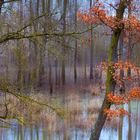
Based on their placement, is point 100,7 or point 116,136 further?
point 116,136

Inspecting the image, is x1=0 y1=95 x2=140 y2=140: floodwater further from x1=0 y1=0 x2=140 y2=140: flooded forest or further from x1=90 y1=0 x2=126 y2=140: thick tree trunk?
x1=90 y1=0 x2=126 y2=140: thick tree trunk

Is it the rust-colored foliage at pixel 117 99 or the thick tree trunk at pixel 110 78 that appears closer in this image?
the rust-colored foliage at pixel 117 99

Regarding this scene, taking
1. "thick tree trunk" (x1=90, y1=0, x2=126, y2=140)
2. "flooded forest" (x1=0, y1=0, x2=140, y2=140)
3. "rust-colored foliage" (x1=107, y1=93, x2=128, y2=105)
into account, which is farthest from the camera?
"thick tree trunk" (x1=90, y1=0, x2=126, y2=140)

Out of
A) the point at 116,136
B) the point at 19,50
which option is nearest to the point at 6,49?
the point at 19,50

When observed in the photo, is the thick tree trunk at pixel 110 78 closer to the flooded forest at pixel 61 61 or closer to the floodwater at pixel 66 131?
the flooded forest at pixel 61 61

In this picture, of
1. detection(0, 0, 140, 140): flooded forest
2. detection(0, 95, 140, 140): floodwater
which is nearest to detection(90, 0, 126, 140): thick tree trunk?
detection(0, 0, 140, 140): flooded forest

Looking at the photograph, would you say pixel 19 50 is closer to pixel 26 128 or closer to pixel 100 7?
pixel 100 7

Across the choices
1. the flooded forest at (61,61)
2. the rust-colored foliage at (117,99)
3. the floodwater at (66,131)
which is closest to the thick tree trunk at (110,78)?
the flooded forest at (61,61)

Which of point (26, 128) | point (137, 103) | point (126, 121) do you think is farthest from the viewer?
point (137, 103)

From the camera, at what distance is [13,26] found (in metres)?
8.59

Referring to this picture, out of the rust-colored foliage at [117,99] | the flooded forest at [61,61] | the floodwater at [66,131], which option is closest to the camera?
the flooded forest at [61,61]

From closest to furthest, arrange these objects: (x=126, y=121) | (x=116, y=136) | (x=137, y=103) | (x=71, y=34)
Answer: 1. (x=71, y=34)
2. (x=116, y=136)
3. (x=126, y=121)
4. (x=137, y=103)

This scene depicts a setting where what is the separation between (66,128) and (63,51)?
32.1 feet

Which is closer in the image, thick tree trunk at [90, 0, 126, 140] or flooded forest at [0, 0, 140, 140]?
flooded forest at [0, 0, 140, 140]
